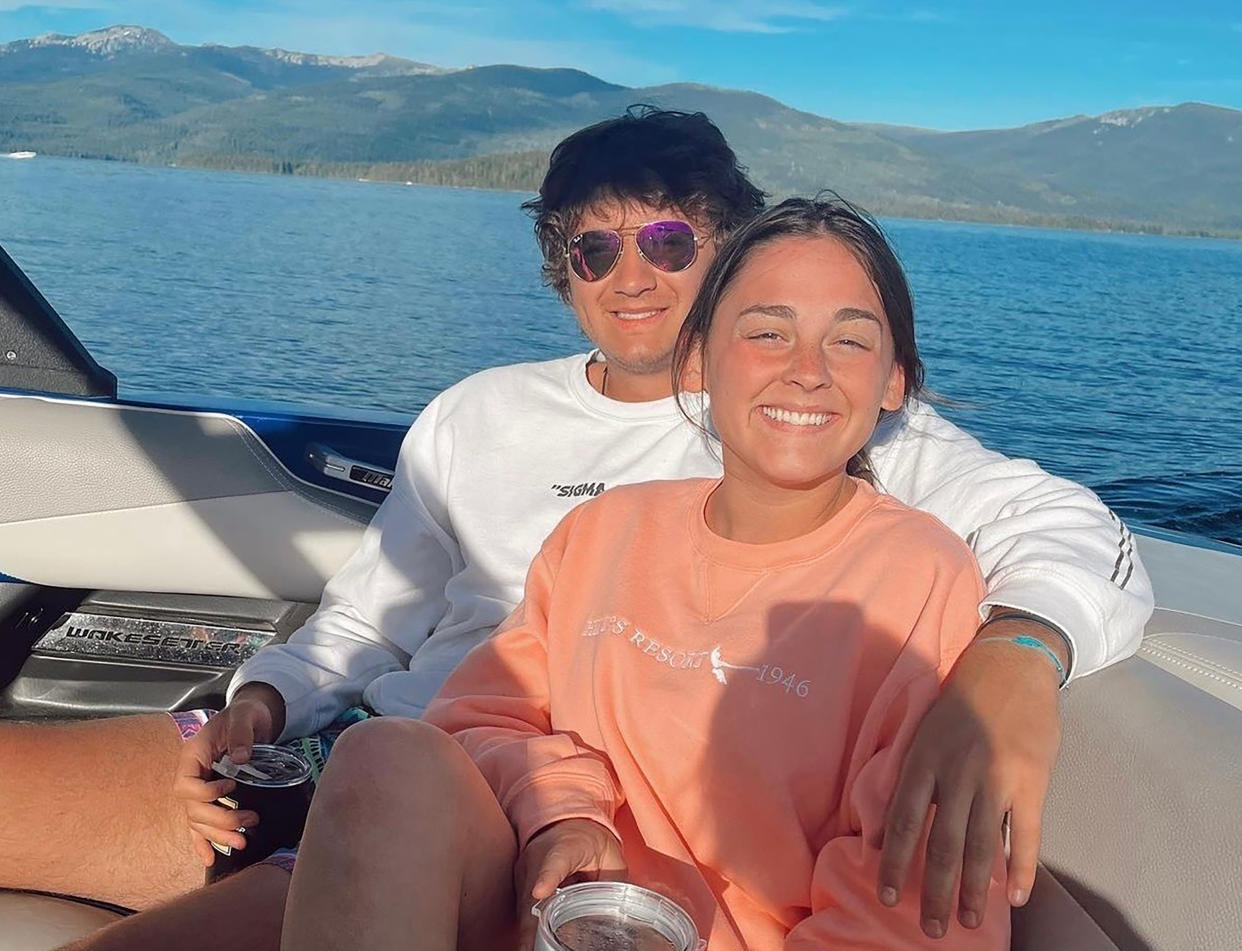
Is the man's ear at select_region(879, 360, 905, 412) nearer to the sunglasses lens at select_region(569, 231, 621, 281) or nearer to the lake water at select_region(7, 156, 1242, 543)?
the lake water at select_region(7, 156, 1242, 543)

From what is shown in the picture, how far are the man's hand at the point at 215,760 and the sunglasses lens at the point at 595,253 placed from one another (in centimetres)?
97

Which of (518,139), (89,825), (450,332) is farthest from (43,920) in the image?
(518,139)

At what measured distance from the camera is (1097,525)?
5.51ft

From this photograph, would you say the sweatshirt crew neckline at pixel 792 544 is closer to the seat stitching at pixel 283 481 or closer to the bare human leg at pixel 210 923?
the bare human leg at pixel 210 923

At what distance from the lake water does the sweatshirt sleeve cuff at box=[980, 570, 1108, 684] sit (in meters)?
0.47

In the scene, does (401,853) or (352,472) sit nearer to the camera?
(401,853)

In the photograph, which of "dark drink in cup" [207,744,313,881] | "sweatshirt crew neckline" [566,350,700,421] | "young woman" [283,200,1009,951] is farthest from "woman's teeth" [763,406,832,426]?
"dark drink in cup" [207,744,313,881]

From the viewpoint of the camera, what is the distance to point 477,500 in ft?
7.30

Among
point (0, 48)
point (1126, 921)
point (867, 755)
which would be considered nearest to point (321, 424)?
point (867, 755)

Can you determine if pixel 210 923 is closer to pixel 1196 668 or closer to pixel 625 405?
pixel 625 405

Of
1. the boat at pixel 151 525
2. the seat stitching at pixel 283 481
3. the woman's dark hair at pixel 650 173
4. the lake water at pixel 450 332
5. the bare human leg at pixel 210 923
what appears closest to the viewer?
the bare human leg at pixel 210 923

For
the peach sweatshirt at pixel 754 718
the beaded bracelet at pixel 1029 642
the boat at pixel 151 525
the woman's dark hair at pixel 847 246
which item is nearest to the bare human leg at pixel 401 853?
the peach sweatshirt at pixel 754 718

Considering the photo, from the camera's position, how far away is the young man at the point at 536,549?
1.26 m

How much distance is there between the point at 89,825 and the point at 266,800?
0.28 meters
